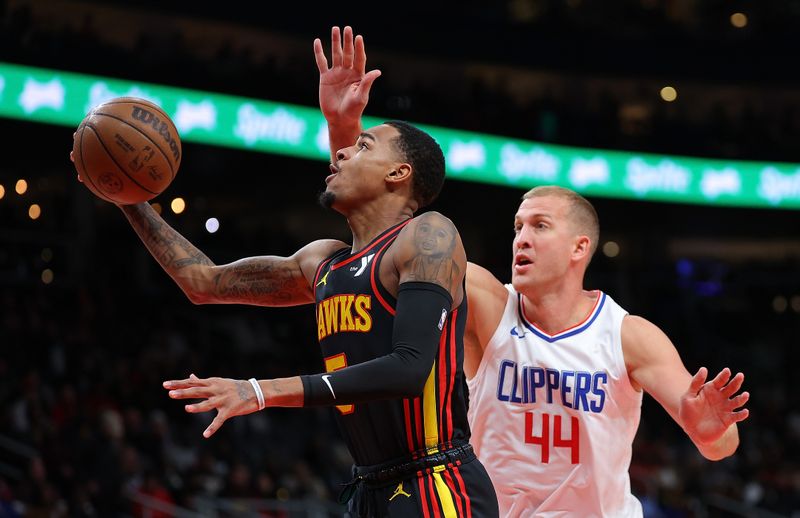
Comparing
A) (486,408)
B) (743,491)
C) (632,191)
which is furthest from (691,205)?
(486,408)

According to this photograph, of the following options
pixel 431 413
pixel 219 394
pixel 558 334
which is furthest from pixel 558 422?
pixel 219 394

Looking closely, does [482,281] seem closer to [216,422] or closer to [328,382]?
[328,382]

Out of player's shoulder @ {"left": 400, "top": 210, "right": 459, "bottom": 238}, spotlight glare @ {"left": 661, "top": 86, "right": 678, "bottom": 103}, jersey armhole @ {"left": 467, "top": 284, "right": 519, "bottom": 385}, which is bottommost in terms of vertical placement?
jersey armhole @ {"left": 467, "top": 284, "right": 519, "bottom": 385}

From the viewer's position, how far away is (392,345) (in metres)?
3.46

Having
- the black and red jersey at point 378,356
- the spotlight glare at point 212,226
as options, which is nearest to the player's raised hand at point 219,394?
the black and red jersey at point 378,356

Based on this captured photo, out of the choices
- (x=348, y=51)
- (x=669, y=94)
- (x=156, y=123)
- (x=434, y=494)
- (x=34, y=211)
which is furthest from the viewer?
(x=669, y=94)

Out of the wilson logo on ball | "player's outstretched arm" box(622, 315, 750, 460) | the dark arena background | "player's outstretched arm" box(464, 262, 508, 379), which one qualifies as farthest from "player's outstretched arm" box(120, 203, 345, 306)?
the dark arena background

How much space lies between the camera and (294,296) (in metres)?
4.25

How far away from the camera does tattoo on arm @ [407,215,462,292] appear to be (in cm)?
351

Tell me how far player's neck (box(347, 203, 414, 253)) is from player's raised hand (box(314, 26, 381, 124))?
78cm

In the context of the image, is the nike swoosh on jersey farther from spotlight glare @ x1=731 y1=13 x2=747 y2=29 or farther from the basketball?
spotlight glare @ x1=731 y1=13 x2=747 y2=29

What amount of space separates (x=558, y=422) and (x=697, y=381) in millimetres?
663

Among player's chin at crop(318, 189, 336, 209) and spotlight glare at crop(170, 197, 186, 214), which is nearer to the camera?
player's chin at crop(318, 189, 336, 209)

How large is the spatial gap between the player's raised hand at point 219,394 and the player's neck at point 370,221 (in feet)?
3.04
